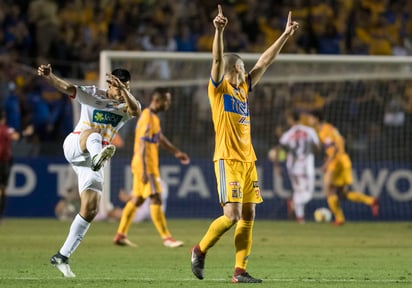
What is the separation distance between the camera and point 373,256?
13.6 meters

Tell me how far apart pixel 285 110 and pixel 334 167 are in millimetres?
2329

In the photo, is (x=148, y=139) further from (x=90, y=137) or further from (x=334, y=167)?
(x=334, y=167)

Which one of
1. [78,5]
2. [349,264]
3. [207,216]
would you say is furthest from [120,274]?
[78,5]

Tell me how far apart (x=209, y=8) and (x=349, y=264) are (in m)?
15.3

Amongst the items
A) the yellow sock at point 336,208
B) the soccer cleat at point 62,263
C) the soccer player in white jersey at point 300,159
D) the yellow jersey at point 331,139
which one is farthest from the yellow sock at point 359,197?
the soccer cleat at point 62,263

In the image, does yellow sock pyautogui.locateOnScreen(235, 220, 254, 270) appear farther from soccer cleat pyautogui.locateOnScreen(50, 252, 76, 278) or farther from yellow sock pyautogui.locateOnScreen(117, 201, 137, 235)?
yellow sock pyautogui.locateOnScreen(117, 201, 137, 235)

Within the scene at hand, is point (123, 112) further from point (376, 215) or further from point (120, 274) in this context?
point (376, 215)

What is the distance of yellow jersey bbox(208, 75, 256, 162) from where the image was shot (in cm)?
1034

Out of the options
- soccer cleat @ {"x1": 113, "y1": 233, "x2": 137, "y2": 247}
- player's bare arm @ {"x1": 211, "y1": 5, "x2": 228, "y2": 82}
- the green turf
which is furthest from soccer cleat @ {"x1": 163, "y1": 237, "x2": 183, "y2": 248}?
player's bare arm @ {"x1": 211, "y1": 5, "x2": 228, "y2": 82}

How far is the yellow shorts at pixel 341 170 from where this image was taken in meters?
22.1

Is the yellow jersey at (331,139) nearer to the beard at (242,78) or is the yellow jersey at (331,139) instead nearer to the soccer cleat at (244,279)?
the beard at (242,78)

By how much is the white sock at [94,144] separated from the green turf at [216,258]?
1333 millimetres

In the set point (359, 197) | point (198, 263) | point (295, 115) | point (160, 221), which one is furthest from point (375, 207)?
point (198, 263)

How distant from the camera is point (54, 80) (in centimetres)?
1068
